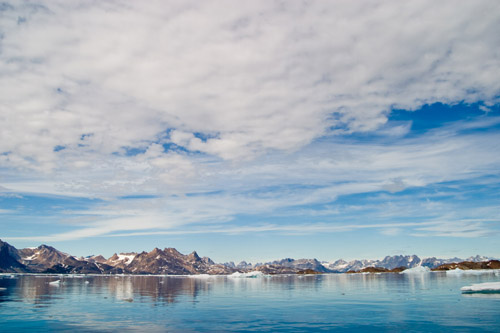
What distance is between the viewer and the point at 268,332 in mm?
33906

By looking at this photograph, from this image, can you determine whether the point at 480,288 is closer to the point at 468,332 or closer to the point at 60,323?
the point at 468,332

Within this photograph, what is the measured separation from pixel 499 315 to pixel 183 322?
3895 centimetres

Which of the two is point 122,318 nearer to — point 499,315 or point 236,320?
point 236,320

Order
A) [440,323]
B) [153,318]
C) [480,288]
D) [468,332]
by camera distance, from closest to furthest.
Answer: [468,332] → [440,323] → [153,318] → [480,288]

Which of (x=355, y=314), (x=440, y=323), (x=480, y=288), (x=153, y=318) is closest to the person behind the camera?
(x=440, y=323)

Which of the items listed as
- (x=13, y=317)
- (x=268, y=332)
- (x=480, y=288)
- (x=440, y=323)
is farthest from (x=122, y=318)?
(x=480, y=288)

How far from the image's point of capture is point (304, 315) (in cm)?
4584

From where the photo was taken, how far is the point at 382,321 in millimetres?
39875

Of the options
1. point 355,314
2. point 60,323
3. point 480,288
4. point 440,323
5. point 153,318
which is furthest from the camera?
point 480,288

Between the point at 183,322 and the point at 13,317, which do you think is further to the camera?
the point at 13,317

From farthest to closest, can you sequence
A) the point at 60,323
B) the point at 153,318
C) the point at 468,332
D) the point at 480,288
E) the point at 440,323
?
the point at 480,288
the point at 153,318
the point at 60,323
the point at 440,323
the point at 468,332

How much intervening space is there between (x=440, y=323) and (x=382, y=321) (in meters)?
6.17

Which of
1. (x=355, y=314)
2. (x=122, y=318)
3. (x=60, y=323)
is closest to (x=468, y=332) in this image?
(x=355, y=314)

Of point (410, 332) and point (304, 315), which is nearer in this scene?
point (410, 332)
